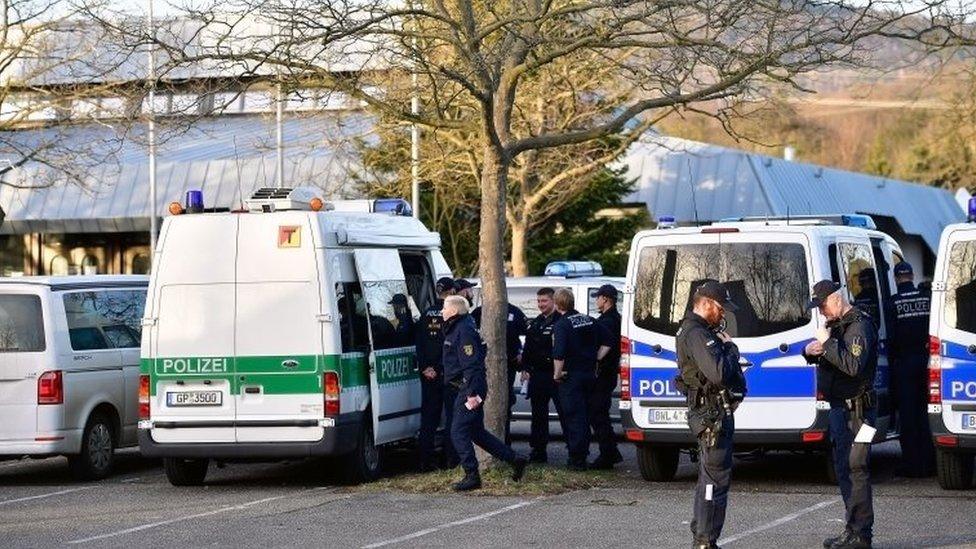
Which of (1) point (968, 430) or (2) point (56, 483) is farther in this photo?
(2) point (56, 483)

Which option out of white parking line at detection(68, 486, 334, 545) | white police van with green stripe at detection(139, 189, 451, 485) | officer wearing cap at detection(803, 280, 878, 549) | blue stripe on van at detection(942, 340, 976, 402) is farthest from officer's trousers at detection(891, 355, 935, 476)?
white parking line at detection(68, 486, 334, 545)

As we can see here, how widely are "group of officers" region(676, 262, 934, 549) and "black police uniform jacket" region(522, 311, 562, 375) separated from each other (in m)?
5.16

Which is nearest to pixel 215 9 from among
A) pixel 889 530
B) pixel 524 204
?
pixel 889 530

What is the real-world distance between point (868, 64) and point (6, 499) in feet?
27.6

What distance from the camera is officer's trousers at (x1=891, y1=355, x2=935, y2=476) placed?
14414mm

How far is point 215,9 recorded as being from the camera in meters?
14.0

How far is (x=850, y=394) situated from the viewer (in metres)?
10.2

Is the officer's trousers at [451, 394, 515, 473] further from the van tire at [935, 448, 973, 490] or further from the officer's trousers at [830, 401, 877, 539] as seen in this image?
the officer's trousers at [830, 401, 877, 539]

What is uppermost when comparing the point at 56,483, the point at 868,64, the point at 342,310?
the point at 868,64

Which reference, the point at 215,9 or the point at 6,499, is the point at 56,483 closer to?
the point at 6,499

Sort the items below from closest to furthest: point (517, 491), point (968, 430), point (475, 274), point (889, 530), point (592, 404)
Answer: point (889, 530), point (968, 430), point (517, 491), point (592, 404), point (475, 274)

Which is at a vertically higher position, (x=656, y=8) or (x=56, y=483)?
(x=656, y=8)

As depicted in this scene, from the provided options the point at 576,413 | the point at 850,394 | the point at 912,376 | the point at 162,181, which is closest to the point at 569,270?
the point at 576,413

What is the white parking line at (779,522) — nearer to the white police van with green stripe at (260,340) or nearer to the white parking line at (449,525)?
the white parking line at (449,525)
